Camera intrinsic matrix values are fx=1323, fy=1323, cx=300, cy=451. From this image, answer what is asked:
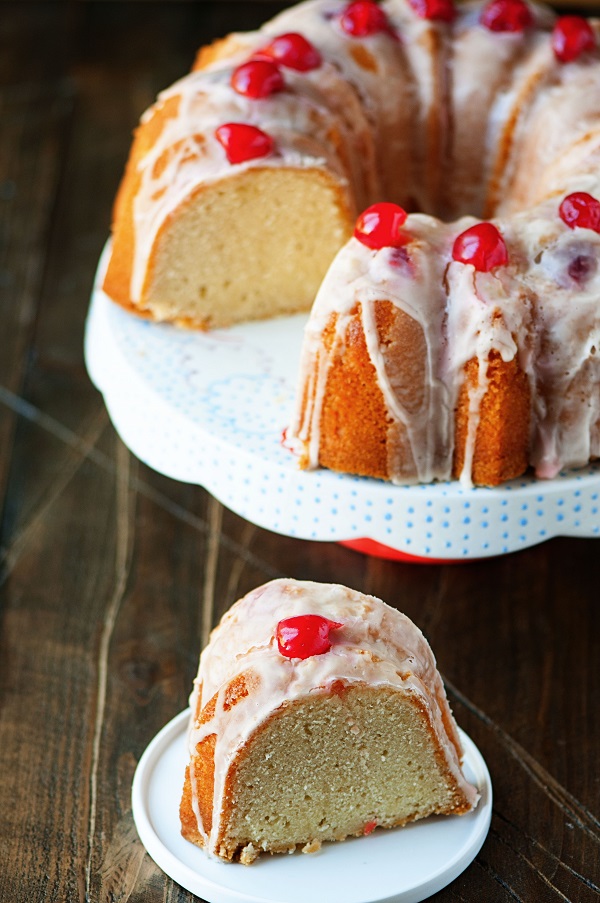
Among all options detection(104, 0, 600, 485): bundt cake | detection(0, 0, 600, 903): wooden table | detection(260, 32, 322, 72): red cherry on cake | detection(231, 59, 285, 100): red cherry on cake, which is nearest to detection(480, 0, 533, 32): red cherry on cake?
detection(104, 0, 600, 485): bundt cake

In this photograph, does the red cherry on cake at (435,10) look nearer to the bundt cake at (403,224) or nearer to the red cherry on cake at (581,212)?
the bundt cake at (403,224)

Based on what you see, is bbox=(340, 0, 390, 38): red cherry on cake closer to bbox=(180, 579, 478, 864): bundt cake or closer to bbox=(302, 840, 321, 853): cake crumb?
bbox=(180, 579, 478, 864): bundt cake

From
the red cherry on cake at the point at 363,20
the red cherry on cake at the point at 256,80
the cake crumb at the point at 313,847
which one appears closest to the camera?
the cake crumb at the point at 313,847

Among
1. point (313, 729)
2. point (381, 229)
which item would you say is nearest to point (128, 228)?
point (381, 229)

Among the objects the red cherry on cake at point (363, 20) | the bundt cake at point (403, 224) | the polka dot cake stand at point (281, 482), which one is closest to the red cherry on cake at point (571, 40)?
the bundt cake at point (403, 224)

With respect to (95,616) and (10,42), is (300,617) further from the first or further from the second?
(10,42)

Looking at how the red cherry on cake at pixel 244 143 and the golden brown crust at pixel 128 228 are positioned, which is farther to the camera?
the golden brown crust at pixel 128 228

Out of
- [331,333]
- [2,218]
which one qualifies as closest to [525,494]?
[331,333]
